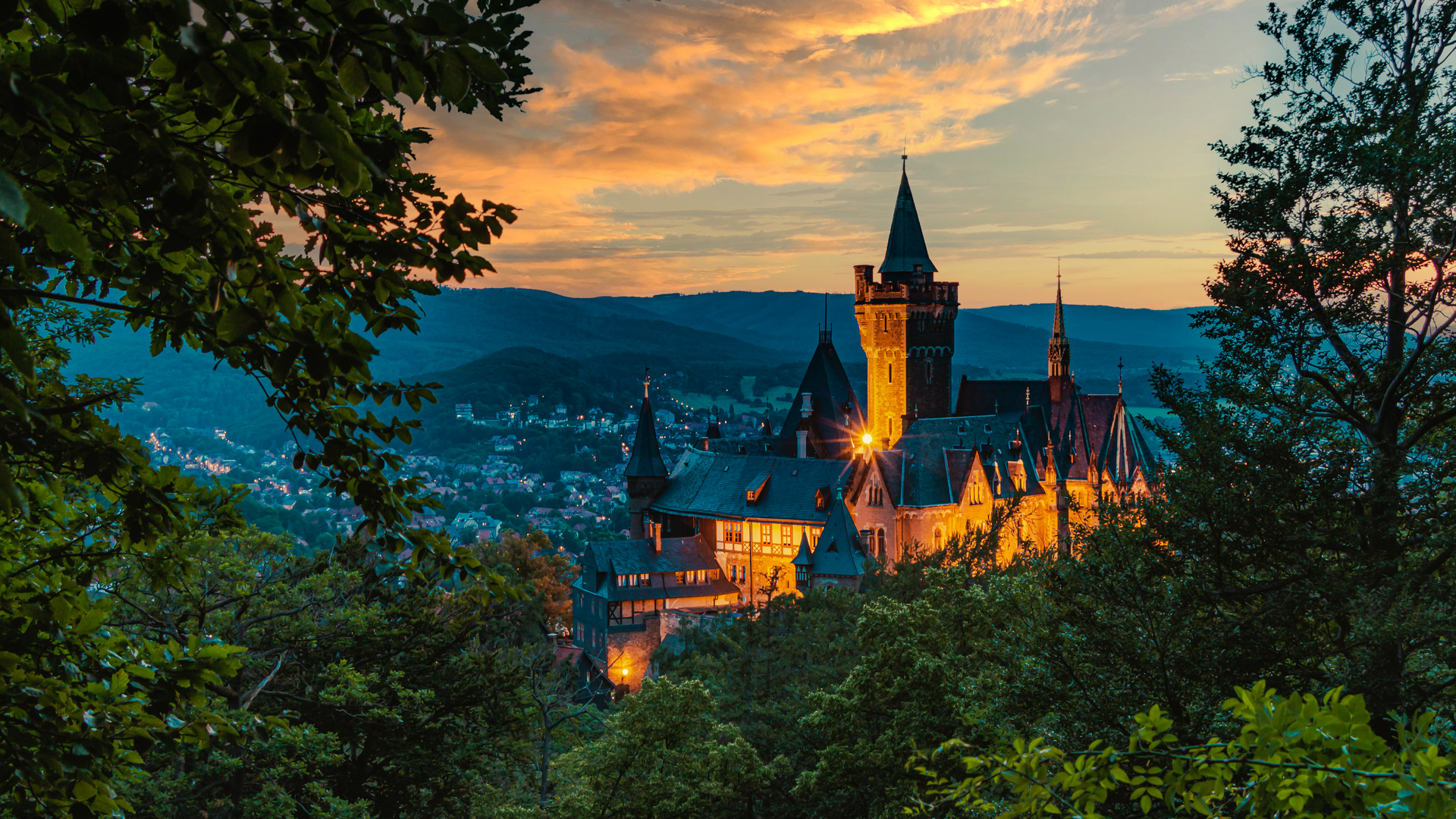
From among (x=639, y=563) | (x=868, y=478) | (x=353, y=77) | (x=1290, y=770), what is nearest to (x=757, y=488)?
(x=868, y=478)

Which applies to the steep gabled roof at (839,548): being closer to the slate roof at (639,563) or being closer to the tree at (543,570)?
the slate roof at (639,563)

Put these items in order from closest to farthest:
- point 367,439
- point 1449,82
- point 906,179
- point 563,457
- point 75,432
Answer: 1. point 75,432
2. point 367,439
3. point 1449,82
4. point 906,179
5. point 563,457

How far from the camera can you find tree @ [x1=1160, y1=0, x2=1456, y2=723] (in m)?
14.7

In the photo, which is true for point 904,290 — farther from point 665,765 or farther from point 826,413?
point 665,765

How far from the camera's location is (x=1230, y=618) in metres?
15.3

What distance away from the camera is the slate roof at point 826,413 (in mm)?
74438

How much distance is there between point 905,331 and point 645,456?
22.3 meters

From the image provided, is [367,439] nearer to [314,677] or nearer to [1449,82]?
[314,677]

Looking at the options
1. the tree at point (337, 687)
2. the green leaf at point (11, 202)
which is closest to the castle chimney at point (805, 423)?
the tree at point (337, 687)

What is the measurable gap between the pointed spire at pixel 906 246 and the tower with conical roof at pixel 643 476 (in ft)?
76.0

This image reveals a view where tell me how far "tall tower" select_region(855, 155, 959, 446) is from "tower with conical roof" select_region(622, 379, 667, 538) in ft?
58.6

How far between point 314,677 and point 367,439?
51.0 ft

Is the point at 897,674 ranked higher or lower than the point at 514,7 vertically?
lower

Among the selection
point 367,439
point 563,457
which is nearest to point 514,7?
point 367,439
